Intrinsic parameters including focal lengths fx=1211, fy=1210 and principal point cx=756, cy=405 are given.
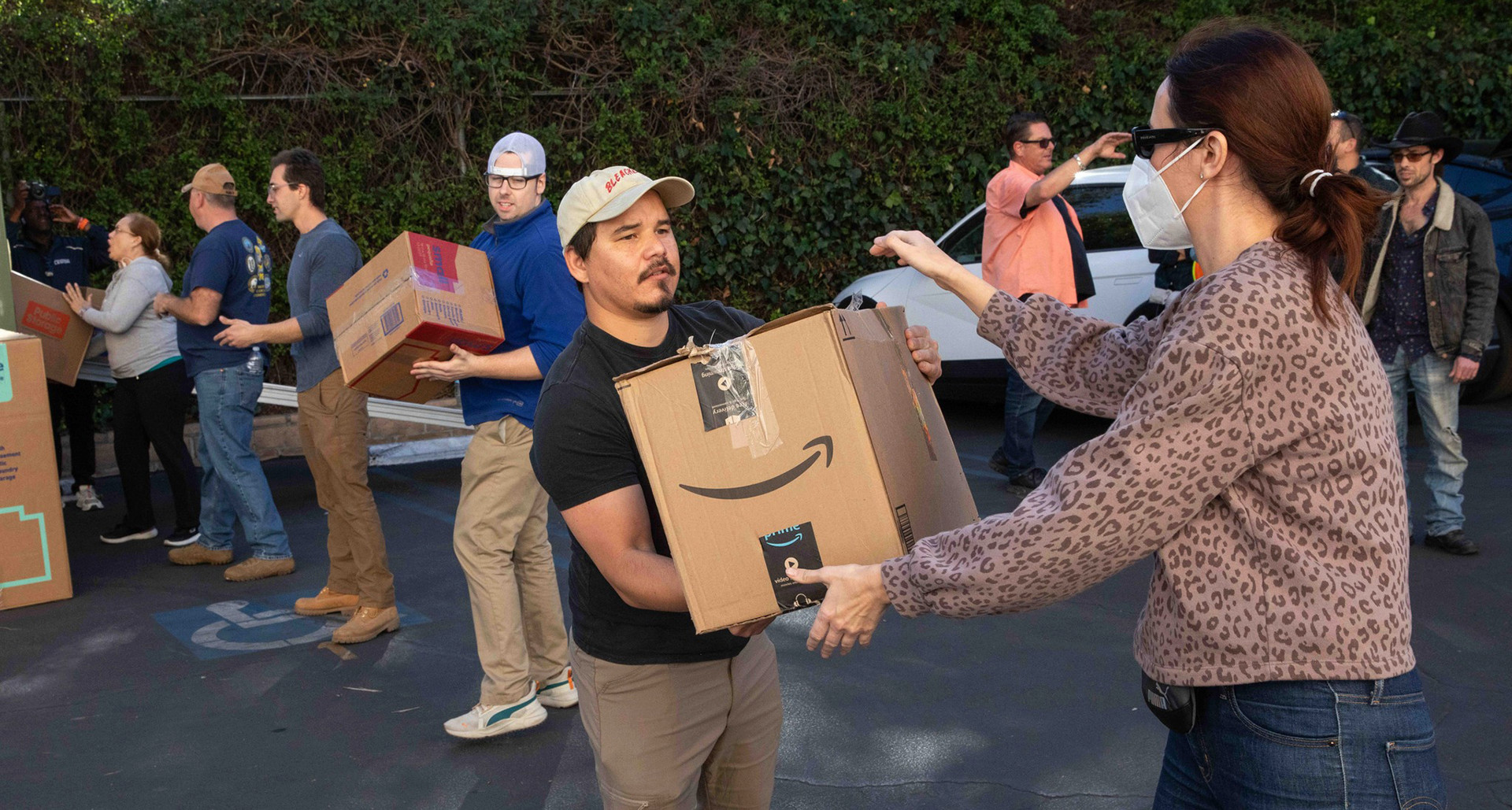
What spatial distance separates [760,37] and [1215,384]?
31.0 feet

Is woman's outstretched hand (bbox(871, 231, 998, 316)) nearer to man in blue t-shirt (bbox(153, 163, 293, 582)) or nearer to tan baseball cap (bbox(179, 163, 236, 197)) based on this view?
man in blue t-shirt (bbox(153, 163, 293, 582))

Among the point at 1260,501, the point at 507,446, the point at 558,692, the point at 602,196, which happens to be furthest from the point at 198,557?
the point at 1260,501

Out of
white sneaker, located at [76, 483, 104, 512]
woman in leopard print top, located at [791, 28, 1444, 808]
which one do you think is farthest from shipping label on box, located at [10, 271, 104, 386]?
woman in leopard print top, located at [791, 28, 1444, 808]

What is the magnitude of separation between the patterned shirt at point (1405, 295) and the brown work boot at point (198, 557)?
592 cm

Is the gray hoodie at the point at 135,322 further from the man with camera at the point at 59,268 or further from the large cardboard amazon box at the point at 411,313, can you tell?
the large cardboard amazon box at the point at 411,313

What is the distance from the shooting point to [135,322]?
6469 mm

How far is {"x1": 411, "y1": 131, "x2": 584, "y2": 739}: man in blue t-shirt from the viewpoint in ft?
13.3

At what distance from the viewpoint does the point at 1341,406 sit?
5.39ft

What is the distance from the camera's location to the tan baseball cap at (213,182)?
594 centimetres

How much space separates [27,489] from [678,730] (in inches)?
187

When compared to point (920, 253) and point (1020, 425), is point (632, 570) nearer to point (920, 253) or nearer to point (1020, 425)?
point (920, 253)

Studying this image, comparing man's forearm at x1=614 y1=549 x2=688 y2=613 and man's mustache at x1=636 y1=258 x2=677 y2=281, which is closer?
man's forearm at x1=614 y1=549 x2=688 y2=613

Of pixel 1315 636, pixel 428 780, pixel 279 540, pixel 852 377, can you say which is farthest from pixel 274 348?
pixel 1315 636

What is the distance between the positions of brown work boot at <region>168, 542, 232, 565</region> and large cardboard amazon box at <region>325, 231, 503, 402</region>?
2.60 m
